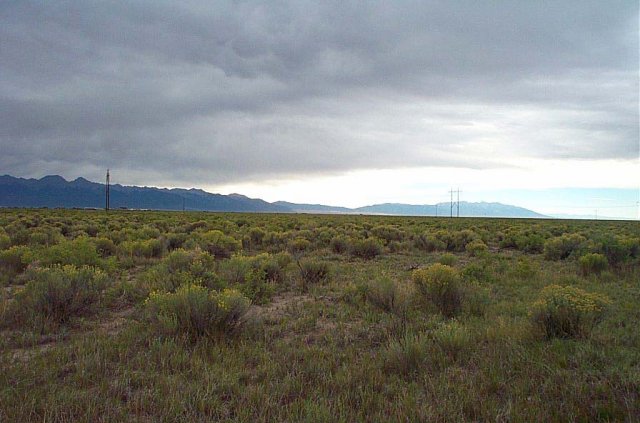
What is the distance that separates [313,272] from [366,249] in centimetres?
593

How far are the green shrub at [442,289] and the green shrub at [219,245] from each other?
9.62 metres

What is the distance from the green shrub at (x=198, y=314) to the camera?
6211 millimetres

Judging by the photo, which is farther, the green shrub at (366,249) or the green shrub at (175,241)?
the green shrub at (175,241)

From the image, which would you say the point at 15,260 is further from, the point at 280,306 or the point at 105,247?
the point at 280,306

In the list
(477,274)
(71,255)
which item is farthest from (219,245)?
(477,274)

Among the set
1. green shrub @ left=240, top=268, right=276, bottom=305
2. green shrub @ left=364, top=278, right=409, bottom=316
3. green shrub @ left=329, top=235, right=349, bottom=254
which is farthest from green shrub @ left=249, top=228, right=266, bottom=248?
green shrub @ left=364, top=278, right=409, bottom=316

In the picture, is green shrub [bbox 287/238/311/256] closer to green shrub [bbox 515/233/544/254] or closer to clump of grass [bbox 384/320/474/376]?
green shrub [bbox 515/233/544/254]

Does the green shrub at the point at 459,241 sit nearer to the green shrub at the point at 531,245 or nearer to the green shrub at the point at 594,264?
the green shrub at the point at 531,245

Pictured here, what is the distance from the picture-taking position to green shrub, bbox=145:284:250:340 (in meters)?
6.21

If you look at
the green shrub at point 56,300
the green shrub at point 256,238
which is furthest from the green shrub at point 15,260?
the green shrub at point 256,238

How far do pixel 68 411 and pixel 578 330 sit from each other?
6.66m

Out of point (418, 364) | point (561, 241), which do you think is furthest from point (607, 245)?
point (418, 364)

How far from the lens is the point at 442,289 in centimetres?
835

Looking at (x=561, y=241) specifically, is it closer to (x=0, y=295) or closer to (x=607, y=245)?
(x=607, y=245)
